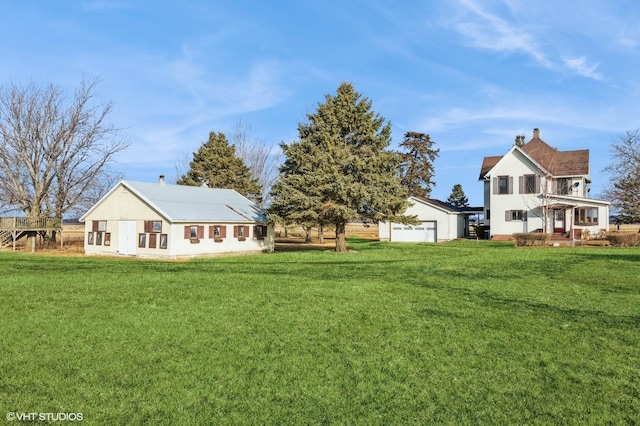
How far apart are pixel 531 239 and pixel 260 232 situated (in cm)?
2067

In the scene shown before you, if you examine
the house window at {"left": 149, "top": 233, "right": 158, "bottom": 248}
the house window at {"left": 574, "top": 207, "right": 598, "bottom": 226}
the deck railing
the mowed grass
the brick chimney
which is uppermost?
the brick chimney

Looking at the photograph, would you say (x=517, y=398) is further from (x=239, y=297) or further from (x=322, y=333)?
(x=239, y=297)

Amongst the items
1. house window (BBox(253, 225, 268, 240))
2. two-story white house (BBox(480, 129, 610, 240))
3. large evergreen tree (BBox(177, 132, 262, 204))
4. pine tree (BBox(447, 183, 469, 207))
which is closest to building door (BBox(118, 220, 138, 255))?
house window (BBox(253, 225, 268, 240))

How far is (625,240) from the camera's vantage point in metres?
32.1

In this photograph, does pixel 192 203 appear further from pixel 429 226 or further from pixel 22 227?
pixel 429 226

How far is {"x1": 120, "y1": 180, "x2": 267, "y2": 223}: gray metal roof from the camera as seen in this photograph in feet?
99.0

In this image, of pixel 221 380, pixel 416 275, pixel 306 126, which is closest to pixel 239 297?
pixel 221 380

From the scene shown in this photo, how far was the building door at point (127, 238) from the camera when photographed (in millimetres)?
31078

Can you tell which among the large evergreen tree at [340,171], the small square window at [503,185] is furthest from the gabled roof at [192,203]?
the small square window at [503,185]

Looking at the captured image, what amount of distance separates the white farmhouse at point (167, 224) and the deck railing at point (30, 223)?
301 inches

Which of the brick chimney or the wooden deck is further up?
the brick chimney

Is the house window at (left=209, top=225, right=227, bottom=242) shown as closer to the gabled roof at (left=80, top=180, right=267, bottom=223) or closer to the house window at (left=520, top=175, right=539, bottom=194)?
the gabled roof at (left=80, top=180, right=267, bottom=223)

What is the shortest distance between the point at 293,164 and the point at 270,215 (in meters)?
4.10

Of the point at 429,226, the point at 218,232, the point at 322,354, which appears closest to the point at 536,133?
the point at 429,226
